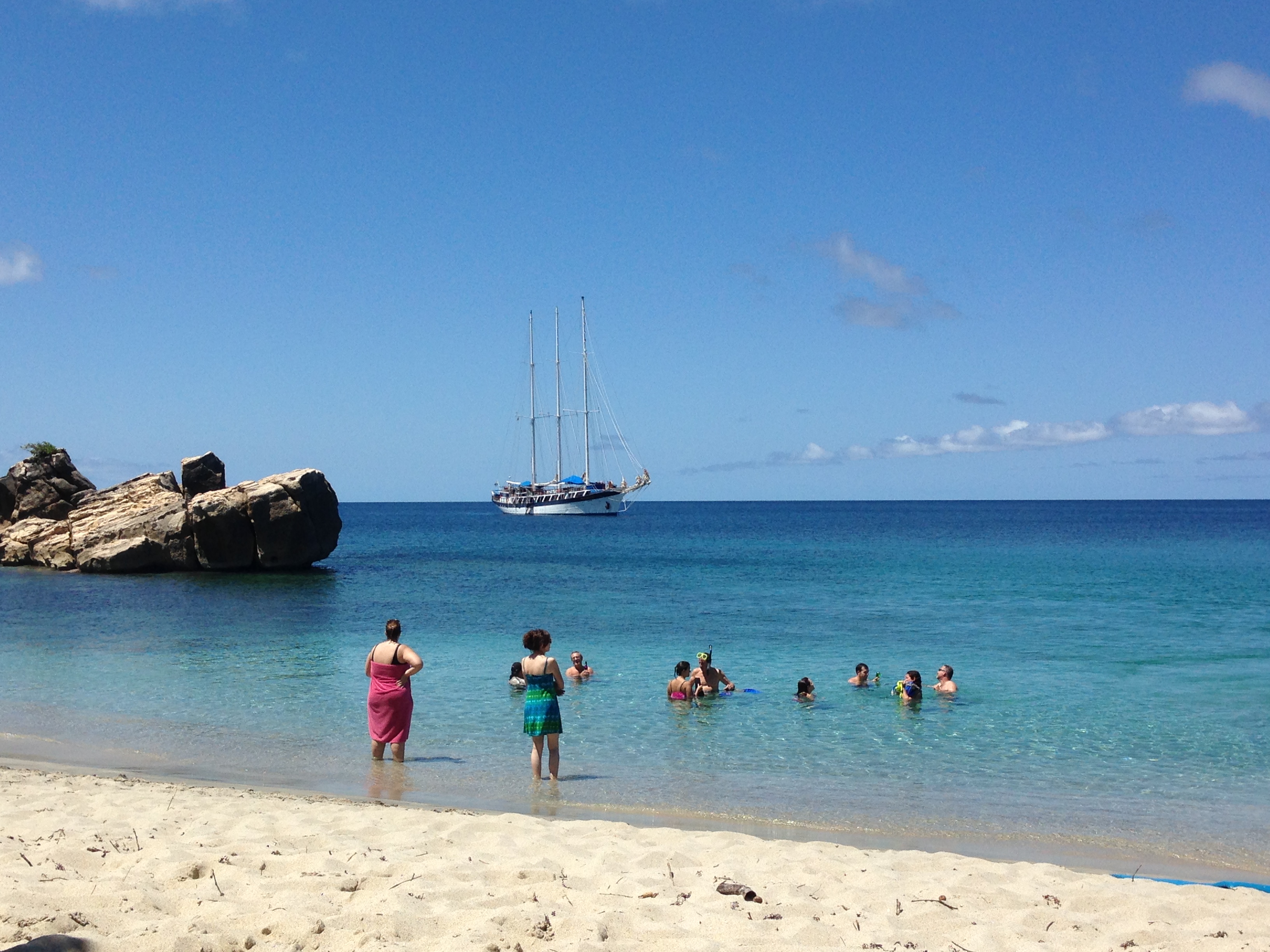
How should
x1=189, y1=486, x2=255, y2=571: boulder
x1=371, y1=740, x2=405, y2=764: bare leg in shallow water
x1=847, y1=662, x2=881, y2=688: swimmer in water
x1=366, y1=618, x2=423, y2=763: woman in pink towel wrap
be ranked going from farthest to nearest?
x1=189, y1=486, x2=255, y2=571: boulder → x1=847, y1=662, x2=881, y2=688: swimmer in water → x1=371, y1=740, x2=405, y2=764: bare leg in shallow water → x1=366, y1=618, x2=423, y2=763: woman in pink towel wrap

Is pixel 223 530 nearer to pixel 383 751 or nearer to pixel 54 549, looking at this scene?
pixel 54 549

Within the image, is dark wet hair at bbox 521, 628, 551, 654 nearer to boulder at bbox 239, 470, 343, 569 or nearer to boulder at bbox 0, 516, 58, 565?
boulder at bbox 239, 470, 343, 569

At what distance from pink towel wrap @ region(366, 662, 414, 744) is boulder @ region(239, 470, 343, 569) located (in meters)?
29.0

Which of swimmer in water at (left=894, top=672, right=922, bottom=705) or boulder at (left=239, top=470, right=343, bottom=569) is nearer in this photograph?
swimmer in water at (left=894, top=672, right=922, bottom=705)

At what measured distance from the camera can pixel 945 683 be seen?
16203mm

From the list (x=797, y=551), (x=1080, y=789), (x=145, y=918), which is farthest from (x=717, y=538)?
(x=145, y=918)

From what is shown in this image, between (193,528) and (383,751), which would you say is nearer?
(383,751)

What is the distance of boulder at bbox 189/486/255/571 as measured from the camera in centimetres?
3797

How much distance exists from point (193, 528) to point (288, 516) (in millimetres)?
3531

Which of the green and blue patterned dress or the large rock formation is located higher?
the large rock formation

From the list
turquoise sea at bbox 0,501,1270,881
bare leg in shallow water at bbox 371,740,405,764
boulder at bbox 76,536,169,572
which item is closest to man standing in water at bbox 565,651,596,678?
turquoise sea at bbox 0,501,1270,881

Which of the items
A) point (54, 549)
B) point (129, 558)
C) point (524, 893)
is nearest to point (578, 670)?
point (524, 893)

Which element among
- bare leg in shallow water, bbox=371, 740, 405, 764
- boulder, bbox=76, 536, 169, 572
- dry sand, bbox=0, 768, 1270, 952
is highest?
boulder, bbox=76, 536, 169, 572

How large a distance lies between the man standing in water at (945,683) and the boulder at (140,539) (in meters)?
31.2
